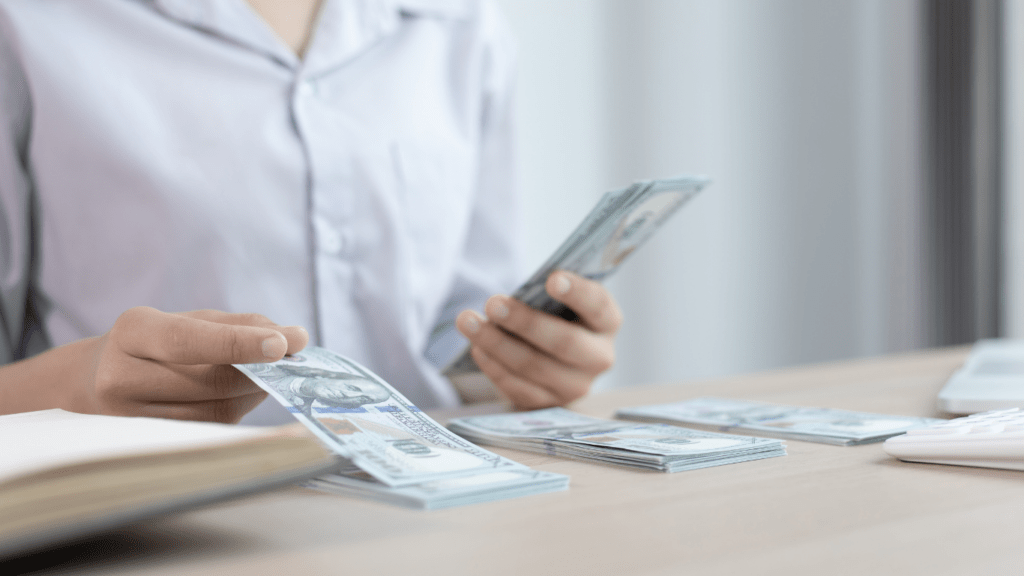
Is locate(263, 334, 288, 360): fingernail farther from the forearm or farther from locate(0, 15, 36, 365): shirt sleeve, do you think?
locate(0, 15, 36, 365): shirt sleeve

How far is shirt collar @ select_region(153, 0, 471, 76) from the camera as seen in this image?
42.6 inches

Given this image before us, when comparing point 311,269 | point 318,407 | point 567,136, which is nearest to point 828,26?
point 567,136

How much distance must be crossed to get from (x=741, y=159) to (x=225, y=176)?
2.33m

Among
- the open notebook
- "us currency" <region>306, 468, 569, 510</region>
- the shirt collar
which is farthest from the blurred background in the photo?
the open notebook

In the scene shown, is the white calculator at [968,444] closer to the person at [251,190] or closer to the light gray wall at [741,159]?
the person at [251,190]

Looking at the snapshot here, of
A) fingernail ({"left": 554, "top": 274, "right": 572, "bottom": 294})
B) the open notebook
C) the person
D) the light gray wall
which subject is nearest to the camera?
the open notebook

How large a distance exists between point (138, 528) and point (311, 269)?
70 cm

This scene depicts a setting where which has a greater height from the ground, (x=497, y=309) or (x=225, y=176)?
(x=225, y=176)

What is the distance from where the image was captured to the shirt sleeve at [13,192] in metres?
0.99

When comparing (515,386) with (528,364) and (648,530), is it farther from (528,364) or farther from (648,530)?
(648,530)

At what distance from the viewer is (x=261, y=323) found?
64 centimetres

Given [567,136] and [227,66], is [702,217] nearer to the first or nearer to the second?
[567,136]

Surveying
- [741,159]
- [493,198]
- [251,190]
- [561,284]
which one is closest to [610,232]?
[561,284]

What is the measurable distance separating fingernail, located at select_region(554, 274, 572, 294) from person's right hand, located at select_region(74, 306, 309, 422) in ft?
1.05
